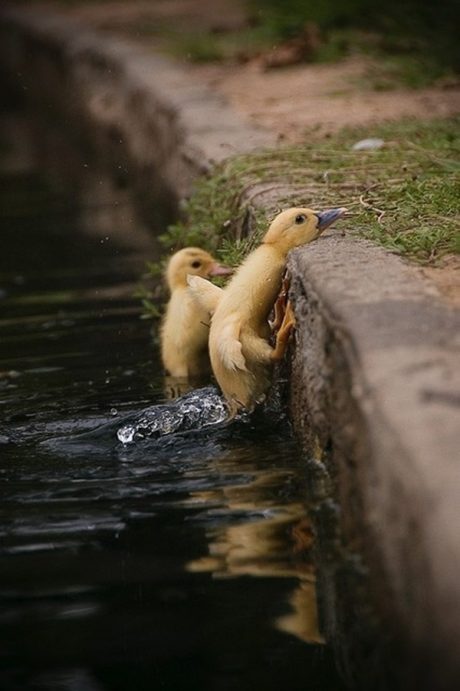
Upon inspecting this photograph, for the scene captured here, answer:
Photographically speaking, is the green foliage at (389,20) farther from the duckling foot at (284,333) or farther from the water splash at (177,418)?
the duckling foot at (284,333)

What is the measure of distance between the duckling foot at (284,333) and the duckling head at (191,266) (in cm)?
117

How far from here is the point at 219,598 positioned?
349 centimetres

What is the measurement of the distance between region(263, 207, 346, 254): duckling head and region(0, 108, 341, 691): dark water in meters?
0.59

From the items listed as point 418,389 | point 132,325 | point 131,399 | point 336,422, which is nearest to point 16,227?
point 132,325

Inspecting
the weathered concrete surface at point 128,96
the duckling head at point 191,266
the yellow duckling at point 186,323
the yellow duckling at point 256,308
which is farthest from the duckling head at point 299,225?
the weathered concrete surface at point 128,96

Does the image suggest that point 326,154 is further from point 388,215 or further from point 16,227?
point 16,227

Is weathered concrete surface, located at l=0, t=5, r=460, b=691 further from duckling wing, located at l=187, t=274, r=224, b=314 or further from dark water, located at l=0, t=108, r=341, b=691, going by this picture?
duckling wing, located at l=187, t=274, r=224, b=314

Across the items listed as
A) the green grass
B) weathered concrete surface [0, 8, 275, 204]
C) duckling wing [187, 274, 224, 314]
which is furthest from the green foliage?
duckling wing [187, 274, 224, 314]

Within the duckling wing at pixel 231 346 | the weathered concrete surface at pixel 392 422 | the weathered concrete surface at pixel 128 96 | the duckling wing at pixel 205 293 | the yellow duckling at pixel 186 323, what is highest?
the weathered concrete surface at pixel 392 422

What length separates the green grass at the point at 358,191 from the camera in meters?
4.96

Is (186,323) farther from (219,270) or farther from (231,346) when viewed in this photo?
(231,346)

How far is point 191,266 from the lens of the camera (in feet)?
19.7

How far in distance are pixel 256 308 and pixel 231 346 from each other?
0.19 metres

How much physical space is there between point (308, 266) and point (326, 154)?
2.41m
